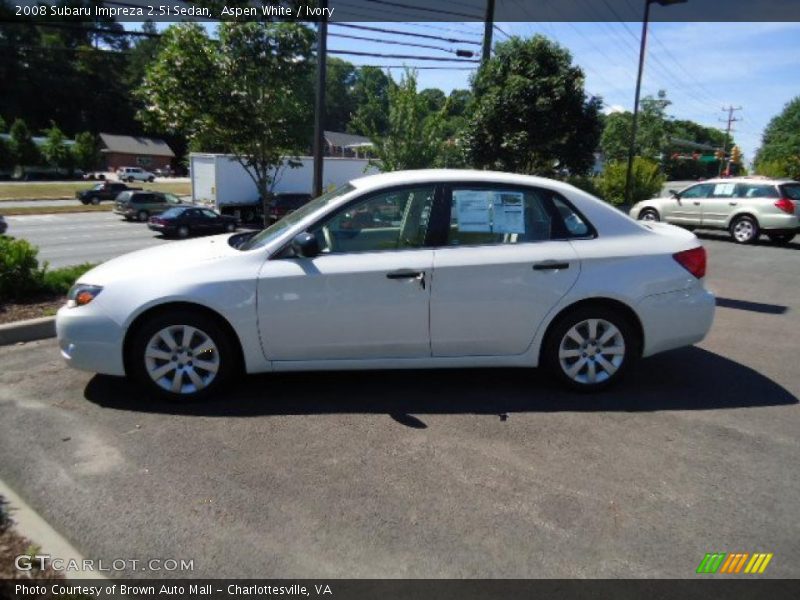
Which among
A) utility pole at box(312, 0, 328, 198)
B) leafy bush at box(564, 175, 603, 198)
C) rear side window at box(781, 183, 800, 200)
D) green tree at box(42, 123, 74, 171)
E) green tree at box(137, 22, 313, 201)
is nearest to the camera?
utility pole at box(312, 0, 328, 198)

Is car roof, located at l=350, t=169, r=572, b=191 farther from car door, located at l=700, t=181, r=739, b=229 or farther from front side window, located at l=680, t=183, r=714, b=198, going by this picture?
front side window, located at l=680, t=183, r=714, b=198

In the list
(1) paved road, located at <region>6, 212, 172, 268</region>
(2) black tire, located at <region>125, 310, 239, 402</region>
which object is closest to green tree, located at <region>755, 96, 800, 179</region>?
(1) paved road, located at <region>6, 212, 172, 268</region>

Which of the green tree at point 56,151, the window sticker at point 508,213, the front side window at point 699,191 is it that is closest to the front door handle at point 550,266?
the window sticker at point 508,213

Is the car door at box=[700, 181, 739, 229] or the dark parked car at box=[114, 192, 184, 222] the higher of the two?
the car door at box=[700, 181, 739, 229]

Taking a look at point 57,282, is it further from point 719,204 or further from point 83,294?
point 719,204

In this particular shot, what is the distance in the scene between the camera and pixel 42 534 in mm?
2713

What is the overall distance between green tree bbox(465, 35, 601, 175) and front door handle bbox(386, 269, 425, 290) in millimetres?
10938

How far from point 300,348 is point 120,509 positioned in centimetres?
158

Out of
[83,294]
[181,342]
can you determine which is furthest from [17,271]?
[181,342]

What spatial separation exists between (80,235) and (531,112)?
1736 cm

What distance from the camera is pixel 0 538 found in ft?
8.69

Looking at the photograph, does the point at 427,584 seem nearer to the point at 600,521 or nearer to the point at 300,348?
the point at 600,521

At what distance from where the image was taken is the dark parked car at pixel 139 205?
28.6 m

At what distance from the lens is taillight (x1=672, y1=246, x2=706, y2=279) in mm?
4484
